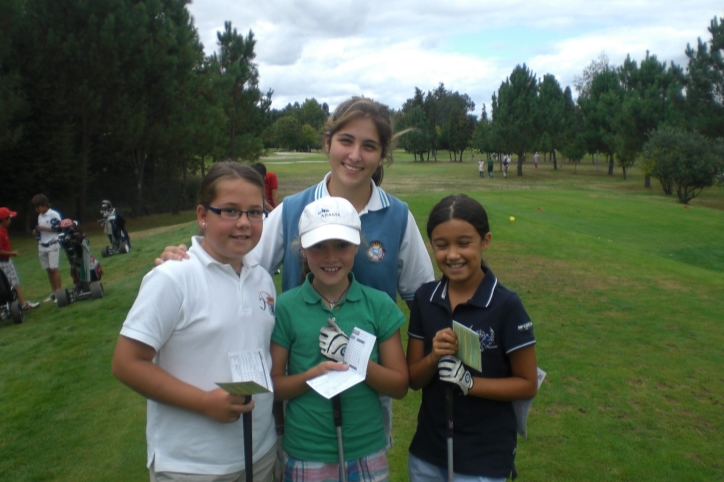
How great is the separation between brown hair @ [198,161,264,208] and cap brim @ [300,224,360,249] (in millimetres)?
268

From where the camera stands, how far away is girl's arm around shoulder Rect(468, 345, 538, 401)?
96.3 inches

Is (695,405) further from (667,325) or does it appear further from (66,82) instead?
(66,82)

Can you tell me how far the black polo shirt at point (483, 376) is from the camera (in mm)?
2455

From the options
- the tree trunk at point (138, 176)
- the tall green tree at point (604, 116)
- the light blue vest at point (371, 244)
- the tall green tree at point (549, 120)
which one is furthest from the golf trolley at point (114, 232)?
the tall green tree at point (549, 120)

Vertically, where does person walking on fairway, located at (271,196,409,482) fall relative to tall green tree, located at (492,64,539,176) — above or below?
below

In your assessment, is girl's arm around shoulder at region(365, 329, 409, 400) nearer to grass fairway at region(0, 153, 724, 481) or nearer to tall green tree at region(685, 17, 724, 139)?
grass fairway at region(0, 153, 724, 481)

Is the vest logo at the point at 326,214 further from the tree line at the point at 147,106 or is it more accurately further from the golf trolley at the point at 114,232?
the golf trolley at the point at 114,232

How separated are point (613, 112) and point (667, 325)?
1675 inches

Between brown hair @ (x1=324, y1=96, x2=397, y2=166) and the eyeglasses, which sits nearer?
the eyeglasses

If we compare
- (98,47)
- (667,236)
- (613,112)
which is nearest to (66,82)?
(98,47)

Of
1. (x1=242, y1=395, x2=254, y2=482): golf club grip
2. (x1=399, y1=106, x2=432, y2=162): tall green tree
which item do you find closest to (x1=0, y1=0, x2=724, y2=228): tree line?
(x1=242, y1=395, x2=254, y2=482): golf club grip

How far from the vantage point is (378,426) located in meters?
2.49

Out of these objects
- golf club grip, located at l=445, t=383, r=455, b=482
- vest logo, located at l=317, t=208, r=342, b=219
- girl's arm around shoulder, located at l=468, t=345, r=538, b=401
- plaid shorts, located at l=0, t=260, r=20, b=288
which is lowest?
plaid shorts, located at l=0, t=260, r=20, b=288

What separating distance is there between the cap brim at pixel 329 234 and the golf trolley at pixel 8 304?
8.87 m
